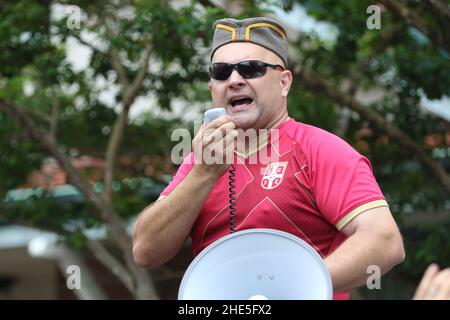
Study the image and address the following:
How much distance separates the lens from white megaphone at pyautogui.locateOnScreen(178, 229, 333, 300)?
2.55 m

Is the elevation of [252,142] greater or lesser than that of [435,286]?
greater

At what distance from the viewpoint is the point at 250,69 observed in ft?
10.7

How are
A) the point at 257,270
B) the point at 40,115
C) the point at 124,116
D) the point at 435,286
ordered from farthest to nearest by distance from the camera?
the point at 40,115 → the point at 124,116 → the point at 257,270 → the point at 435,286

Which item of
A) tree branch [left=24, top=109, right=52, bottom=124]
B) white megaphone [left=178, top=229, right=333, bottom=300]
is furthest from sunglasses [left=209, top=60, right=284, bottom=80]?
tree branch [left=24, top=109, right=52, bottom=124]

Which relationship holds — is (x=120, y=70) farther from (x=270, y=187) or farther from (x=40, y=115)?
(x=270, y=187)

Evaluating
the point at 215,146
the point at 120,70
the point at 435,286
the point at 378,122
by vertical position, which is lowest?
the point at 435,286

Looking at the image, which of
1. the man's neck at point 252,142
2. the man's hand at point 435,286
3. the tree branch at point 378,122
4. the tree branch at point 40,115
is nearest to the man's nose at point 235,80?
the man's neck at point 252,142

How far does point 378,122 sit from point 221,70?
5.48m

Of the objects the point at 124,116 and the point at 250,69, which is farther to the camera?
the point at 124,116

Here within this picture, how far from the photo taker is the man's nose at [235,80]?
127 inches

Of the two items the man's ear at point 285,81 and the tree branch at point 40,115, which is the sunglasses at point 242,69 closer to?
the man's ear at point 285,81

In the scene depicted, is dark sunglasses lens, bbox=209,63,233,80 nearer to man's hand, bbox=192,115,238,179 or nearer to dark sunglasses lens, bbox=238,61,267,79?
dark sunglasses lens, bbox=238,61,267,79

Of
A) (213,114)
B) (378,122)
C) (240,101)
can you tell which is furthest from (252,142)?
(378,122)
